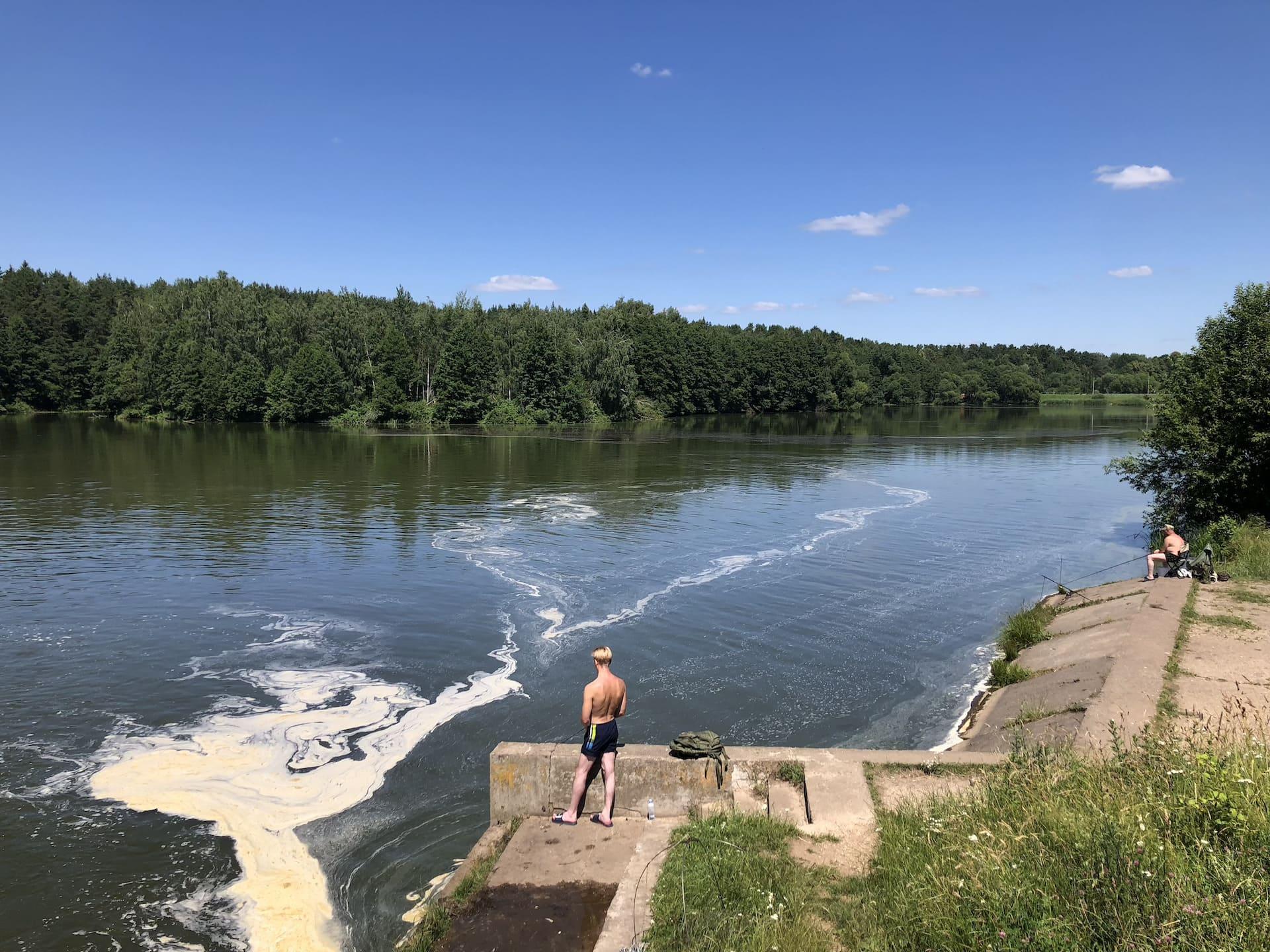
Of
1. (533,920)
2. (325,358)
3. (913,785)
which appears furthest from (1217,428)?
(325,358)

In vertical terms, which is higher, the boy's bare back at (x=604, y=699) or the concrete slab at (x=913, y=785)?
the boy's bare back at (x=604, y=699)

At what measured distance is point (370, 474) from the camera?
167 ft

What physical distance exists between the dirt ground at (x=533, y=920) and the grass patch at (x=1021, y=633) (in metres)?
14.4

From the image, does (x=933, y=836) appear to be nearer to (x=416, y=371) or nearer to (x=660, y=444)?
(x=660, y=444)

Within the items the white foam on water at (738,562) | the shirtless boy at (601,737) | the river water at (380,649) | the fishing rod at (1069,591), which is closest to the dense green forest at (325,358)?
the river water at (380,649)

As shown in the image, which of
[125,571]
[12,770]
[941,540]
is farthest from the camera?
[941,540]

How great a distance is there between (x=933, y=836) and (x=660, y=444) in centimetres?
6736

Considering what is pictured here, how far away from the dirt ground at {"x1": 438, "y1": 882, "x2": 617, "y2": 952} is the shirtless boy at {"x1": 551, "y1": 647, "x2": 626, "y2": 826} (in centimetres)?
133

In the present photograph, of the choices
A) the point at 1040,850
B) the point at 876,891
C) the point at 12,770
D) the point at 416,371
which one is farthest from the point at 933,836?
the point at 416,371

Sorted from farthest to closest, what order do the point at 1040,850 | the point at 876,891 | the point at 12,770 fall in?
the point at 12,770 → the point at 876,891 → the point at 1040,850

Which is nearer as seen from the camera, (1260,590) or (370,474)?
(1260,590)

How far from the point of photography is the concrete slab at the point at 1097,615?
66.6 ft

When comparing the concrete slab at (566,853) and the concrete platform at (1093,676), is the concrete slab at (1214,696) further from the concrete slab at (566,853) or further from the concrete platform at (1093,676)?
the concrete slab at (566,853)

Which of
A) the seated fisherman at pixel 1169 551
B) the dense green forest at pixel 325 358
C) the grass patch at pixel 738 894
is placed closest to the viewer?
the grass patch at pixel 738 894
